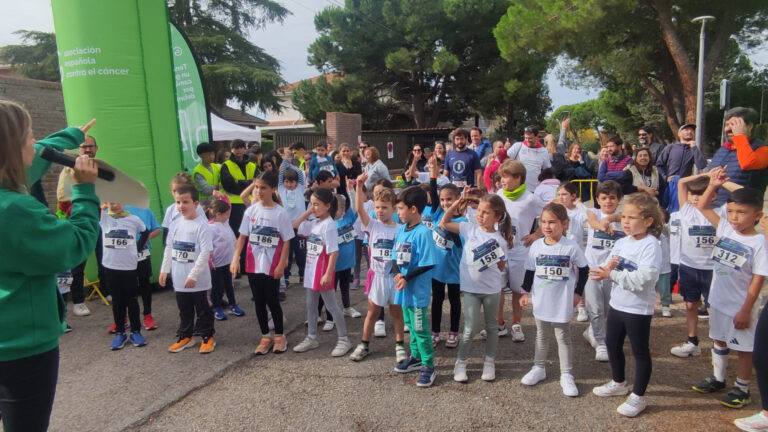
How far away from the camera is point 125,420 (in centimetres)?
332

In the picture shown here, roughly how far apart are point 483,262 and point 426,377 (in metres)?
1.01

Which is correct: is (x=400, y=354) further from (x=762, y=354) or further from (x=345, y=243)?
(x=762, y=354)

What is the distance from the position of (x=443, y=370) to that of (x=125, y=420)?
2.42 meters

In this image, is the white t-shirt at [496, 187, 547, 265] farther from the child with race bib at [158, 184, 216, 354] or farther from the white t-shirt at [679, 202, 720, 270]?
the child with race bib at [158, 184, 216, 354]

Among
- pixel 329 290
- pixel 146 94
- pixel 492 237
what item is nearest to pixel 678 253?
pixel 492 237

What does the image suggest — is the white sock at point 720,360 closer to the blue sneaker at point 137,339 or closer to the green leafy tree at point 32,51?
the blue sneaker at point 137,339

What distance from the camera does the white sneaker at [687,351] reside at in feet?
13.6

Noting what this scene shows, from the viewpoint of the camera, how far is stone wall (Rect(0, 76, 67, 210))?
25.6 feet

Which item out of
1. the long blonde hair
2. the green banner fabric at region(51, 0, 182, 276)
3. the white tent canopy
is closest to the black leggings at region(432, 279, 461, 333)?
the long blonde hair

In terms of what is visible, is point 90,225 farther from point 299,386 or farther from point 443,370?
point 443,370

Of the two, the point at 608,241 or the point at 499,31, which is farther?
the point at 499,31

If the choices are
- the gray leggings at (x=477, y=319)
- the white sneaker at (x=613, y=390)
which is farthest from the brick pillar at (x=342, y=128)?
the white sneaker at (x=613, y=390)

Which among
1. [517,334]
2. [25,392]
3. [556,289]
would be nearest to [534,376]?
[556,289]

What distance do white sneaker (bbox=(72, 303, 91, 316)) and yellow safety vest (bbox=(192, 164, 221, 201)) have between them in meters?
1.95
